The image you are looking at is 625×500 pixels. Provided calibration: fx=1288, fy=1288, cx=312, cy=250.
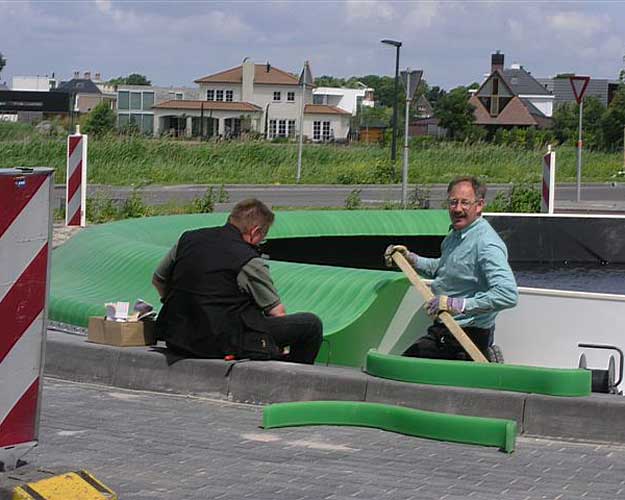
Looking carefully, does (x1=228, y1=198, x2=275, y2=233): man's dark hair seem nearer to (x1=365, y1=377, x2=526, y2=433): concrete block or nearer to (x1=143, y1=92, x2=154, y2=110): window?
(x1=365, y1=377, x2=526, y2=433): concrete block

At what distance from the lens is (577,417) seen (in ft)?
22.6

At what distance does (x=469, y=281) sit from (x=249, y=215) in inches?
56.1

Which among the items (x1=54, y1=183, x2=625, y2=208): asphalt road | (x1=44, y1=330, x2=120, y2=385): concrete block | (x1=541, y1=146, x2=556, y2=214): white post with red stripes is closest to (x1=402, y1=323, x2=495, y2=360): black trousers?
(x1=44, y1=330, x2=120, y2=385): concrete block

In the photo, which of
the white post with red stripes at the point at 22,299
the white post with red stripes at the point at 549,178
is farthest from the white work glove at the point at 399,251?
the white post with red stripes at the point at 549,178

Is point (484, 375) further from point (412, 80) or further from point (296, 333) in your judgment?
point (412, 80)

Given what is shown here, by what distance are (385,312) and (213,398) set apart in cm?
159

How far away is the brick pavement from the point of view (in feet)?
19.2

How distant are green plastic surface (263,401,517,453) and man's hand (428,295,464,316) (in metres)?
0.74

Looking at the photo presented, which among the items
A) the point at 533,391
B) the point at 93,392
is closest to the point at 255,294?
the point at 93,392

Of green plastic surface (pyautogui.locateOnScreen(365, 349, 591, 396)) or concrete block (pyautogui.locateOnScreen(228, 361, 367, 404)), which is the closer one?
green plastic surface (pyautogui.locateOnScreen(365, 349, 591, 396))

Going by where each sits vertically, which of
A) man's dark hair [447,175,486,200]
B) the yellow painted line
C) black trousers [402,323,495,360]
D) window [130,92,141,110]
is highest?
window [130,92,141,110]

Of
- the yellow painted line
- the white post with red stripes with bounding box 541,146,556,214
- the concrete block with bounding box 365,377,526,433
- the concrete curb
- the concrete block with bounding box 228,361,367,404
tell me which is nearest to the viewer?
the yellow painted line

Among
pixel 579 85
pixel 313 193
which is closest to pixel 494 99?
pixel 313 193

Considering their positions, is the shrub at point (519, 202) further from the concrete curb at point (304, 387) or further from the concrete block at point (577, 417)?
the concrete block at point (577, 417)
